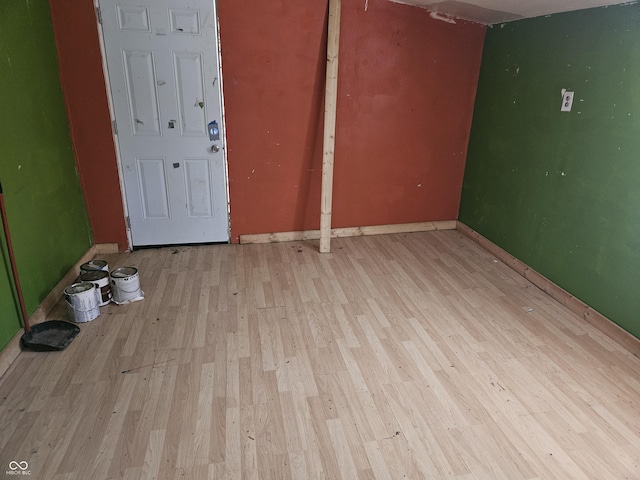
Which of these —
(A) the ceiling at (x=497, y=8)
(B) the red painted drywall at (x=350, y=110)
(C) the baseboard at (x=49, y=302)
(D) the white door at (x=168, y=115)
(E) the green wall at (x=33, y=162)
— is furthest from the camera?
(B) the red painted drywall at (x=350, y=110)

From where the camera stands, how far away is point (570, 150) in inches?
118

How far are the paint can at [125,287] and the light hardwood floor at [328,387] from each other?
9 centimetres

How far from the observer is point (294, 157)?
3941 mm

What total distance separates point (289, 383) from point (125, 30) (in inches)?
114

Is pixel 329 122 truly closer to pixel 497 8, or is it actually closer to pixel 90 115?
pixel 497 8

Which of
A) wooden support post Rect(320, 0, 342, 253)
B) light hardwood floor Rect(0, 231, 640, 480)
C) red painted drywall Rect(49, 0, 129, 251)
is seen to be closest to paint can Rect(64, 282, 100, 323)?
light hardwood floor Rect(0, 231, 640, 480)

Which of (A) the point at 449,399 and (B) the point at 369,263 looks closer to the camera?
(A) the point at 449,399

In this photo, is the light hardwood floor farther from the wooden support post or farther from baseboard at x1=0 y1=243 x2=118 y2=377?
the wooden support post

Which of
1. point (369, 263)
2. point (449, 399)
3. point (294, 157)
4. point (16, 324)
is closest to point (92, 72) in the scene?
point (294, 157)

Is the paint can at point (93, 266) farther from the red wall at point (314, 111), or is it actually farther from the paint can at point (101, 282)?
the red wall at point (314, 111)

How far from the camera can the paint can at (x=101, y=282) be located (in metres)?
3.00

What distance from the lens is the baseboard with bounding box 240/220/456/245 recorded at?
415cm

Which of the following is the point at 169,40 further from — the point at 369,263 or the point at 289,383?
the point at 289,383

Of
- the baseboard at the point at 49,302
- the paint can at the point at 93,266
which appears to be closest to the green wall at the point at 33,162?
the baseboard at the point at 49,302
